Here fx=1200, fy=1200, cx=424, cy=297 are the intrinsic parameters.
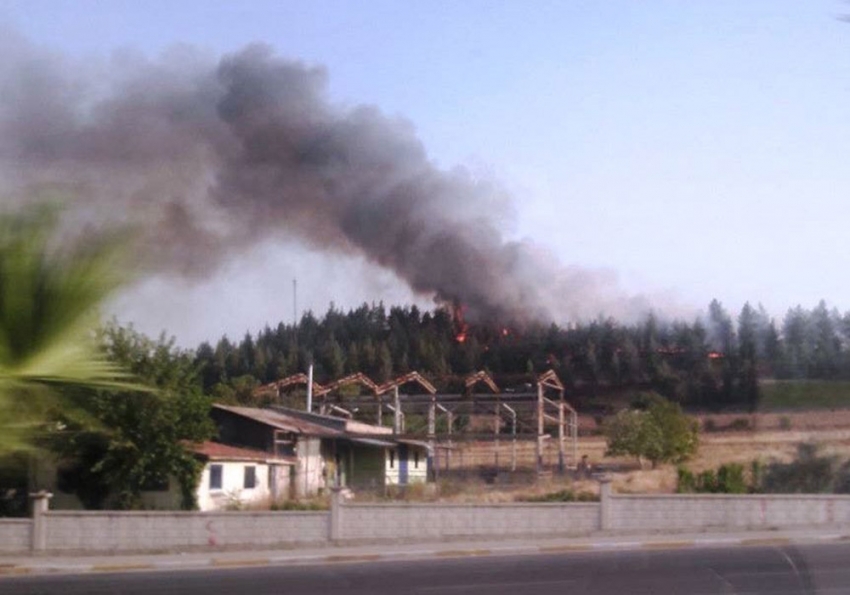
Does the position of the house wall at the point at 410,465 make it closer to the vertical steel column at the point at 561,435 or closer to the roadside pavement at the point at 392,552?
the vertical steel column at the point at 561,435

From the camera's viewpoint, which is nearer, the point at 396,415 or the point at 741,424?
the point at 396,415

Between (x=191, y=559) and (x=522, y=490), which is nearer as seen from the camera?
(x=191, y=559)

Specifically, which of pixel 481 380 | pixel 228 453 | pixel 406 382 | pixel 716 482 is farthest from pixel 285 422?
pixel 716 482

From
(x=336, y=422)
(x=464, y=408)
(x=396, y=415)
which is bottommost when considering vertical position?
(x=336, y=422)

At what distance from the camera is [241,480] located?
1176 inches

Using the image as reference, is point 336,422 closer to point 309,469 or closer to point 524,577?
point 309,469

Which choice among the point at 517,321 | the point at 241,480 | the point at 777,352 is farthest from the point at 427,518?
the point at 777,352

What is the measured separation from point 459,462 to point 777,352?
1139 centimetres

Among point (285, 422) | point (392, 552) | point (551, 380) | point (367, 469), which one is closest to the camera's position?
point (392, 552)

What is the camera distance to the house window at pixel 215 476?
29.0 meters

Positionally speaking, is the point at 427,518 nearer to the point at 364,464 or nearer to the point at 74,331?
the point at 364,464

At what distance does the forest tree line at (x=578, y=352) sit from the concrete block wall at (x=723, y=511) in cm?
712

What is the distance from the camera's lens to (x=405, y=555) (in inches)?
944

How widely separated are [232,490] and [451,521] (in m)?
5.73
